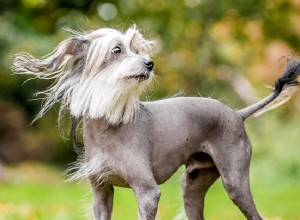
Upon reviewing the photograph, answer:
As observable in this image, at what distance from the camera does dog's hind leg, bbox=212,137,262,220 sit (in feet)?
16.8

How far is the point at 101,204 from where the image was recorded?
195 inches

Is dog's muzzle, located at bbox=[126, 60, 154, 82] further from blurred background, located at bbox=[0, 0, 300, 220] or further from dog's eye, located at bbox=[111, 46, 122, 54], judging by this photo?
blurred background, located at bbox=[0, 0, 300, 220]

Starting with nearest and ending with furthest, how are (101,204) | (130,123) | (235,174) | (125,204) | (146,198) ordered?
1. (146,198)
2. (130,123)
3. (101,204)
4. (235,174)
5. (125,204)

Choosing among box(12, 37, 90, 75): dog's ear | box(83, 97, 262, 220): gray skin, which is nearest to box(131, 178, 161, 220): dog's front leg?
box(83, 97, 262, 220): gray skin

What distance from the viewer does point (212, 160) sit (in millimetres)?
5230

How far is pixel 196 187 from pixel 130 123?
985mm

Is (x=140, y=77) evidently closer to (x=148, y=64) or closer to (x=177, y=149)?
(x=148, y=64)

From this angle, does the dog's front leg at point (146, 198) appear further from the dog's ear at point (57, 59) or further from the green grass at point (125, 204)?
the dog's ear at point (57, 59)

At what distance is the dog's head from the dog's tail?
3.49ft

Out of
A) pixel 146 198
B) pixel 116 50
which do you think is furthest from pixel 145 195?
pixel 116 50

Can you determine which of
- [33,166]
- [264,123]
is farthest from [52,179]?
[264,123]

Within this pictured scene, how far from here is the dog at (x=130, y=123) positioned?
461 cm

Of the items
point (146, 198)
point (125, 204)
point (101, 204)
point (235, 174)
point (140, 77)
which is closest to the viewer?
point (140, 77)

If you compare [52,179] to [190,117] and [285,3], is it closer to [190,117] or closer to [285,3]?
[285,3]
